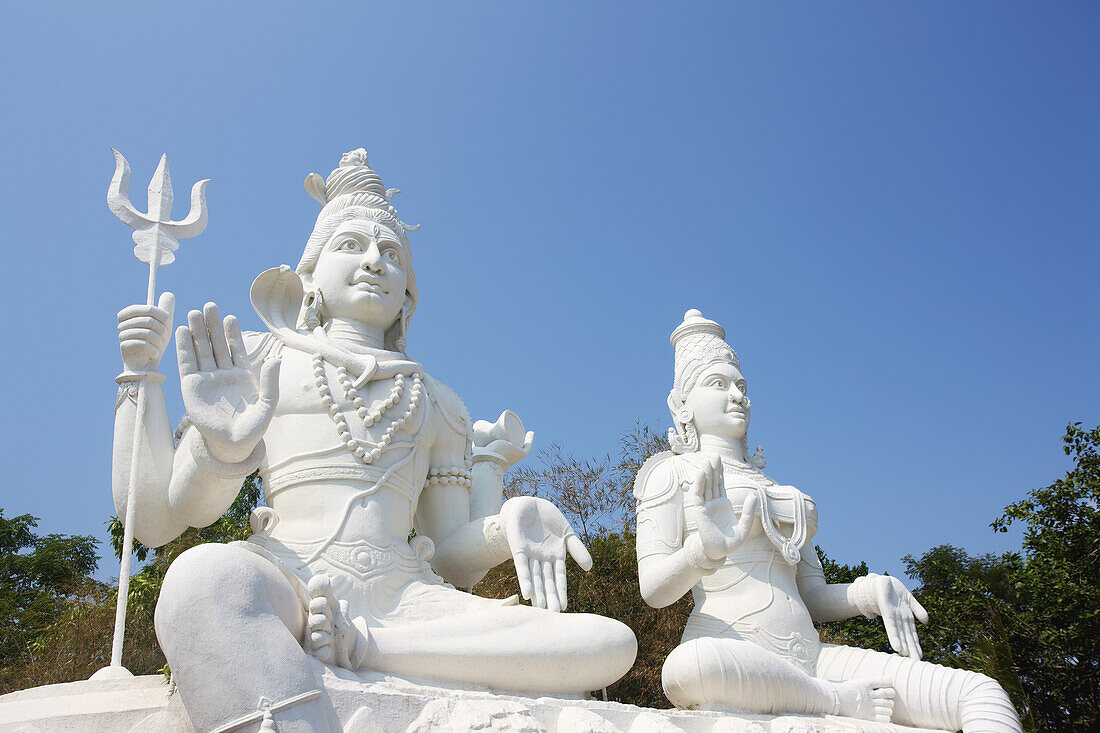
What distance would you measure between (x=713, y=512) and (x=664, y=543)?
59 centimetres

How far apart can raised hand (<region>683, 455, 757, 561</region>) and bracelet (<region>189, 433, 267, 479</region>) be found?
7.64 feet

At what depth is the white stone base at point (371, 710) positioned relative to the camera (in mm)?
3309

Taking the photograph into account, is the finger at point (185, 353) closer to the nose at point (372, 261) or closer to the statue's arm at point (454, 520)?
the nose at point (372, 261)

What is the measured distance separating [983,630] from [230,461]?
9.86 meters

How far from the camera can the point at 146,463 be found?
413cm

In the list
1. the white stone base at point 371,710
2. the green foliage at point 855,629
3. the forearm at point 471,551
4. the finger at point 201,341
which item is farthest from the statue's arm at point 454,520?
the green foliage at point 855,629

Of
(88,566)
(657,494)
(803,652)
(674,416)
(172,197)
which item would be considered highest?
(88,566)

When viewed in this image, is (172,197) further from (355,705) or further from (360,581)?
(355,705)

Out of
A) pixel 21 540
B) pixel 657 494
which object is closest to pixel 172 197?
pixel 657 494

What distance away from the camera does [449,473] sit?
524 cm

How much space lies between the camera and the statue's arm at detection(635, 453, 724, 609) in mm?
5137

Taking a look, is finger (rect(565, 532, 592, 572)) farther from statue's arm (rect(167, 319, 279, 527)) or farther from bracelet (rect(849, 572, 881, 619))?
bracelet (rect(849, 572, 881, 619))

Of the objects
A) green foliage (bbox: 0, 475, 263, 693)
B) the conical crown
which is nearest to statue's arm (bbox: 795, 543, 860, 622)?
the conical crown

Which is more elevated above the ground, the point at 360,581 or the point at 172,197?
the point at 172,197
